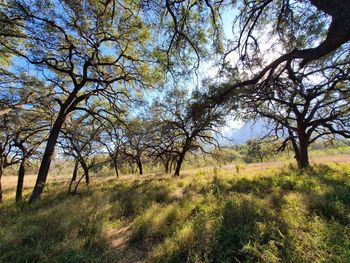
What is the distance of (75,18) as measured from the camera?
22.3ft

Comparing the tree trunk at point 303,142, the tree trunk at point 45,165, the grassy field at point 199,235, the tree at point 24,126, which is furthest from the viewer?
the tree trunk at point 303,142

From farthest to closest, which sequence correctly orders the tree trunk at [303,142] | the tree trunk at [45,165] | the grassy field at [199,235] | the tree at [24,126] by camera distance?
the tree trunk at [303,142], the tree at [24,126], the tree trunk at [45,165], the grassy field at [199,235]

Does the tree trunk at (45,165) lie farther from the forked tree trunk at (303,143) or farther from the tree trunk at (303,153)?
the tree trunk at (303,153)

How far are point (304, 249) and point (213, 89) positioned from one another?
12.6 ft

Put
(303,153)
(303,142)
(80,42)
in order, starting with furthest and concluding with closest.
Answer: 1. (303,153)
2. (303,142)
3. (80,42)

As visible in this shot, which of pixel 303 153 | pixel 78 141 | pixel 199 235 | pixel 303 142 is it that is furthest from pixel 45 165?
pixel 303 153

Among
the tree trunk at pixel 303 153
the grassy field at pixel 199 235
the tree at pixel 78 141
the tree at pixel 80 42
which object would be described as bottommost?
the grassy field at pixel 199 235

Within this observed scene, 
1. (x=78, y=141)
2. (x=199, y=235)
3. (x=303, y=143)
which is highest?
(x=78, y=141)

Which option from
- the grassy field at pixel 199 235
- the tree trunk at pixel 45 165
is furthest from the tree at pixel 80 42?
the grassy field at pixel 199 235

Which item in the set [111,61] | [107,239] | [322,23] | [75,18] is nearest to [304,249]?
[107,239]

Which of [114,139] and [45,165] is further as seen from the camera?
[114,139]

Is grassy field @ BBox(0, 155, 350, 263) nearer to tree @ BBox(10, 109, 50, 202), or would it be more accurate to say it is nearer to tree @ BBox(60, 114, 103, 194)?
tree @ BBox(60, 114, 103, 194)

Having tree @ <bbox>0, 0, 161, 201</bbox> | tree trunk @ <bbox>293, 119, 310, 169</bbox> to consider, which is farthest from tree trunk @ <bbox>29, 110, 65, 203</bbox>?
tree trunk @ <bbox>293, 119, 310, 169</bbox>

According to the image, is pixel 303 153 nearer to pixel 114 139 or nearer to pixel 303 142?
pixel 303 142
